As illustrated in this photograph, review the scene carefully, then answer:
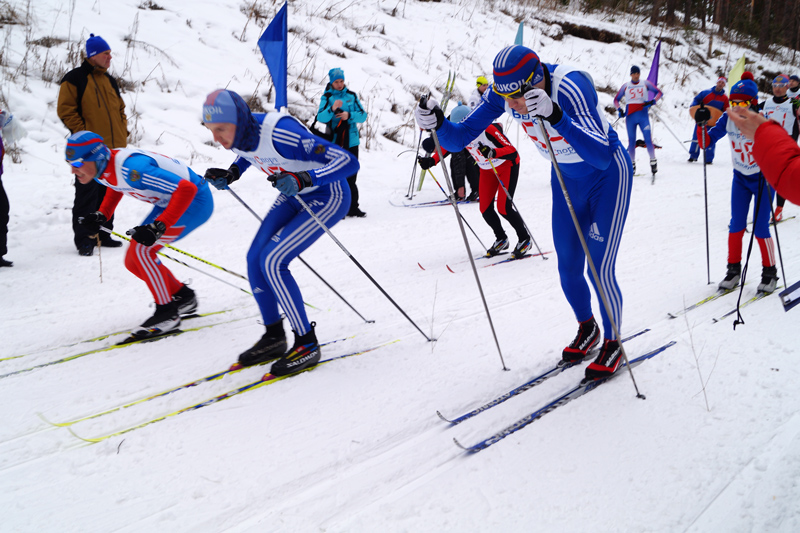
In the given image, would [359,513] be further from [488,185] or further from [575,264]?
[488,185]

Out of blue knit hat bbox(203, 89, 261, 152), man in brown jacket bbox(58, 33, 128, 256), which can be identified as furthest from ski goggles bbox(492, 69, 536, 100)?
man in brown jacket bbox(58, 33, 128, 256)

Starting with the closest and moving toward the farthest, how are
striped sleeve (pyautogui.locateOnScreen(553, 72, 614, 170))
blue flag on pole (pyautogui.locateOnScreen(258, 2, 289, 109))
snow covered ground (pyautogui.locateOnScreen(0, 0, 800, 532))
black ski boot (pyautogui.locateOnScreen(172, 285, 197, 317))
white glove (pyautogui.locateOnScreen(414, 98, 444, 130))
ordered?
snow covered ground (pyautogui.locateOnScreen(0, 0, 800, 532)), striped sleeve (pyautogui.locateOnScreen(553, 72, 614, 170)), white glove (pyautogui.locateOnScreen(414, 98, 444, 130)), blue flag on pole (pyautogui.locateOnScreen(258, 2, 289, 109)), black ski boot (pyautogui.locateOnScreen(172, 285, 197, 317))

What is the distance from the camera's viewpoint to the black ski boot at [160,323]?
394 centimetres

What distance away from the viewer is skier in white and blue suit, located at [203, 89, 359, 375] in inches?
119

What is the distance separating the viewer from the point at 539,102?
7.36 feet

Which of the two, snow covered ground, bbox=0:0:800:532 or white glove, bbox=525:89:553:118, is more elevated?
white glove, bbox=525:89:553:118

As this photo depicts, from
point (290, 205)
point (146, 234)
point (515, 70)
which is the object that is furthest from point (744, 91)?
point (146, 234)

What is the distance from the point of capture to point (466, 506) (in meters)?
2.07

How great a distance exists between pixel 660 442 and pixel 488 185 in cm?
389

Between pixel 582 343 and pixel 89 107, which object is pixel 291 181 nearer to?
pixel 582 343

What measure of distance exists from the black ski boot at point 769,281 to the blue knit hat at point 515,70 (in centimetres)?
330

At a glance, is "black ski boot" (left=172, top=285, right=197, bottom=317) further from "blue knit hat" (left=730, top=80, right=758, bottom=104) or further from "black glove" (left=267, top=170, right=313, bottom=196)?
"blue knit hat" (left=730, top=80, right=758, bottom=104)

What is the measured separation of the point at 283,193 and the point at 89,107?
12.6 ft

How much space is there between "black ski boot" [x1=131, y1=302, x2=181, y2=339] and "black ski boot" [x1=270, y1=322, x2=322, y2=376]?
1.27 meters
